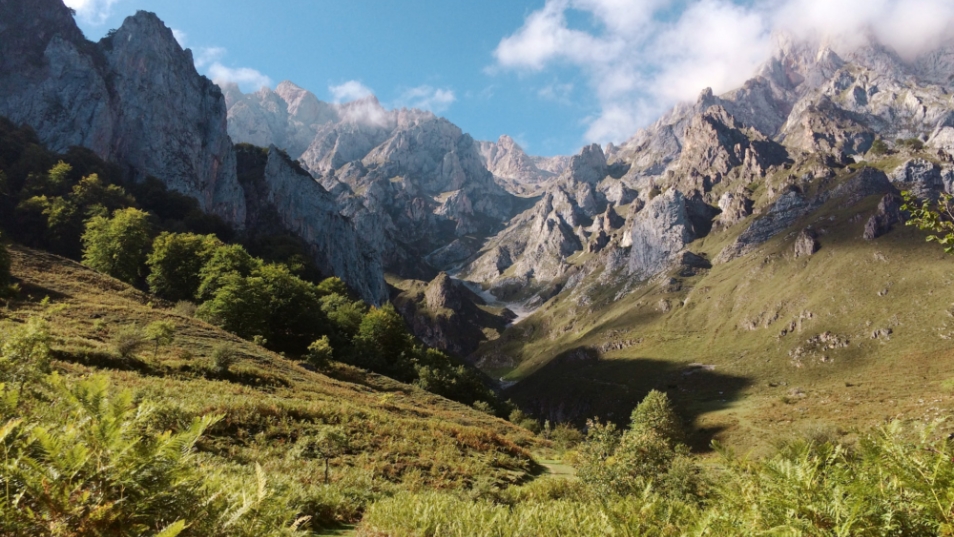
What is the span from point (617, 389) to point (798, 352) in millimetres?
56756

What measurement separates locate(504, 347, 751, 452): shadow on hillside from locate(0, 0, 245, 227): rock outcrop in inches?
4721

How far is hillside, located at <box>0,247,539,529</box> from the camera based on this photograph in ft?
49.0

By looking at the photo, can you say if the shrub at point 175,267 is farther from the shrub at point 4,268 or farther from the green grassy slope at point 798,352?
the green grassy slope at point 798,352

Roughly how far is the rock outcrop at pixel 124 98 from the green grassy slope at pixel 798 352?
5226 inches

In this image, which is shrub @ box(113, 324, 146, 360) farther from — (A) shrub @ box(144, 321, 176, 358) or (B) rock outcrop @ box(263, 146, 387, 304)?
(B) rock outcrop @ box(263, 146, 387, 304)

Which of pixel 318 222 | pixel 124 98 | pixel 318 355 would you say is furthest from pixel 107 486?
pixel 318 222

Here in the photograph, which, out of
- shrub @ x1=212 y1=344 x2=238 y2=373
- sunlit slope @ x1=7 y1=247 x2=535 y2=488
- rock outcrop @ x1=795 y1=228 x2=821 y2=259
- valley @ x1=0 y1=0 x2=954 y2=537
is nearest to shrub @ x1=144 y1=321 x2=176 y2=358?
valley @ x1=0 y1=0 x2=954 y2=537

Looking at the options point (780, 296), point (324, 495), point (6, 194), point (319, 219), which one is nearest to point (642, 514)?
point (324, 495)

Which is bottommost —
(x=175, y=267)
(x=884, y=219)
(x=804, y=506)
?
(x=804, y=506)

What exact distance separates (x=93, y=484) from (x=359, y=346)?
57772mm

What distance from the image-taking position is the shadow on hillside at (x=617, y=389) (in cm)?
13112

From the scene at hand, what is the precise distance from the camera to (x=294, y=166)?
165875 mm

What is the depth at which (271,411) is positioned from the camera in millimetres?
20750

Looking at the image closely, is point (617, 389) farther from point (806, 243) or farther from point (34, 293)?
point (34, 293)
